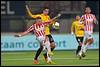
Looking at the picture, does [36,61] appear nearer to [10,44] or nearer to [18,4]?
[10,44]

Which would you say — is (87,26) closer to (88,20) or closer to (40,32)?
(88,20)

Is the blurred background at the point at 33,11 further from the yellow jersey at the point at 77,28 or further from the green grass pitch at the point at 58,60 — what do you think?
the yellow jersey at the point at 77,28

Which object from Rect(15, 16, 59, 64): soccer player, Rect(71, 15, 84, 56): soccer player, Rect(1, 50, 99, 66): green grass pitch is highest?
Rect(15, 16, 59, 64): soccer player

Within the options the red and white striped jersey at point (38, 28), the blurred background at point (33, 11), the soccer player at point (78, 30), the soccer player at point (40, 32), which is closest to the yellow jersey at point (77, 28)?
the soccer player at point (78, 30)

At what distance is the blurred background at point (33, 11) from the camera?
33156mm

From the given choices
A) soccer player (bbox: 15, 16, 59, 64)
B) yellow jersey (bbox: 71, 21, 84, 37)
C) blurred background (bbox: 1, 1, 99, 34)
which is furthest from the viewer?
blurred background (bbox: 1, 1, 99, 34)

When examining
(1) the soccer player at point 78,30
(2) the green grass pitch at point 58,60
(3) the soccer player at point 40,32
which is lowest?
(2) the green grass pitch at point 58,60

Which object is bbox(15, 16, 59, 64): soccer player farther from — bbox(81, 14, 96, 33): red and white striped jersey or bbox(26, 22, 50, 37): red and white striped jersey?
bbox(81, 14, 96, 33): red and white striped jersey

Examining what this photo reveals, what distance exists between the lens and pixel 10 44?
91.7 feet

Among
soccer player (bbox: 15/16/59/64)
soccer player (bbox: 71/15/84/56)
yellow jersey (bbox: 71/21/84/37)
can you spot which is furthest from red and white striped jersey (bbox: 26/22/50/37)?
yellow jersey (bbox: 71/21/84/37)

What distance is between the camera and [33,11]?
111 ft

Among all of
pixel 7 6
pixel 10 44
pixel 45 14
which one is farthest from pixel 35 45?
pixel 45 14

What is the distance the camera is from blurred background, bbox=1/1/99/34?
33156mm

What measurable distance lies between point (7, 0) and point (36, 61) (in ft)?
45.1
